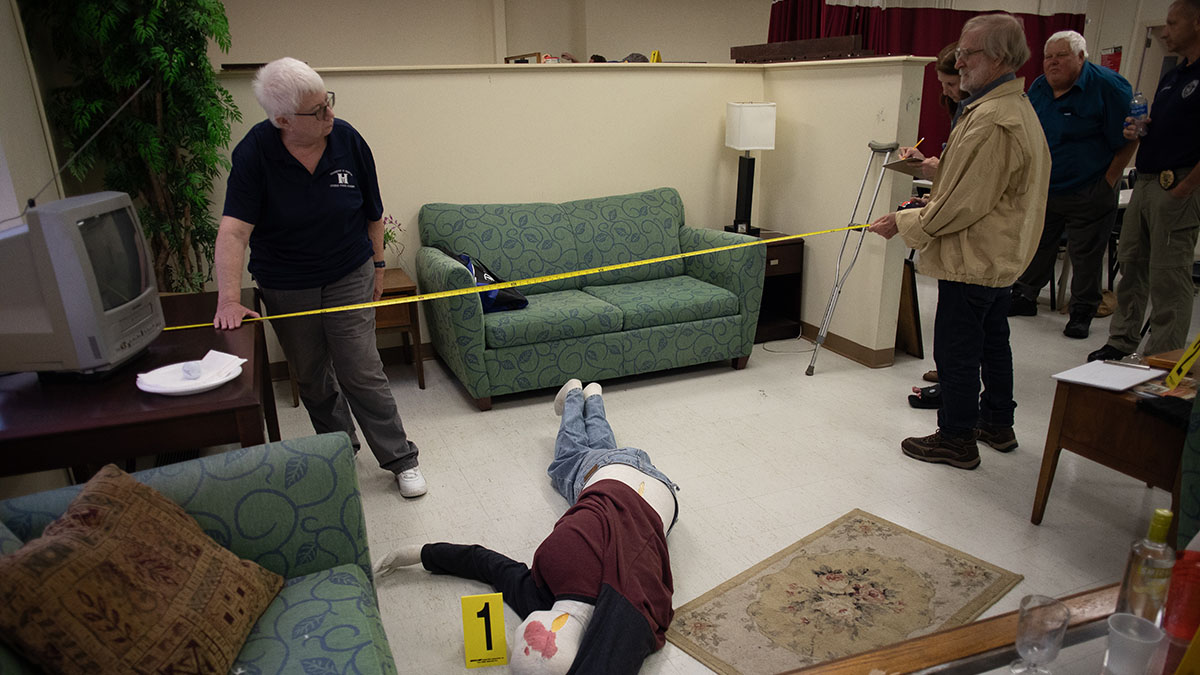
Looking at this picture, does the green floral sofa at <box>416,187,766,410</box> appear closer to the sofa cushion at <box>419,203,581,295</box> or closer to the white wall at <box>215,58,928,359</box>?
the sofa cushion at <box>419,203,581,295</box>

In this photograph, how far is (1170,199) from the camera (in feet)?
10.9

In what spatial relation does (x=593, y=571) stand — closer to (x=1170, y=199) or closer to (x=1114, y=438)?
(x=1114, y=438)

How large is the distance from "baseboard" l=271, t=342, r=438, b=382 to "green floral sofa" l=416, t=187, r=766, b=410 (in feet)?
0.40

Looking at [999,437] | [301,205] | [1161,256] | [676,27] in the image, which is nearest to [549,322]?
[301,205]

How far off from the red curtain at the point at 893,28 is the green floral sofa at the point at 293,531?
5.91 metres

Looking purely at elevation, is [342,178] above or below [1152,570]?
above

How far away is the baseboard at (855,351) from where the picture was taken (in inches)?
152

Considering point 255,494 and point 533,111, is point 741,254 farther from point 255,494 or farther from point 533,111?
point 255,494

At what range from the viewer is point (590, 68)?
4.00 m

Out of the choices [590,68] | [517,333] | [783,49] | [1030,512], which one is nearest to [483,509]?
[517,333]

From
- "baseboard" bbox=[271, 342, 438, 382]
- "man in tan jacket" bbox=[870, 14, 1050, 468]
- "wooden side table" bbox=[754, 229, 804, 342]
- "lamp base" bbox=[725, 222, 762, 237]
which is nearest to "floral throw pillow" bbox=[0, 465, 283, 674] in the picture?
"man in tan jacket" bbox=[870, 14, 1050, 468]

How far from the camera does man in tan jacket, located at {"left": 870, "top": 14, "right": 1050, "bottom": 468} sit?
2.44 m

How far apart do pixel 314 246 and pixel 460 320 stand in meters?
0.96

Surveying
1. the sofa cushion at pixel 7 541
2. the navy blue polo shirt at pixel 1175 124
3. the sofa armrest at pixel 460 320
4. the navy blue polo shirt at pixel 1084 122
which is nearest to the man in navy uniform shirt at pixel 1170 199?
the navy blue polo shirt at pixel 1175 124
